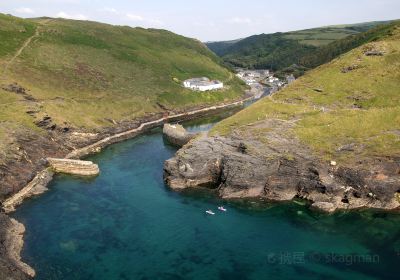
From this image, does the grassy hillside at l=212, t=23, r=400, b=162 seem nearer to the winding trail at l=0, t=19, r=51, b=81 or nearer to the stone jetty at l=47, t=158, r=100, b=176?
the stone jetty at l=47, t=158, r=100, b=176

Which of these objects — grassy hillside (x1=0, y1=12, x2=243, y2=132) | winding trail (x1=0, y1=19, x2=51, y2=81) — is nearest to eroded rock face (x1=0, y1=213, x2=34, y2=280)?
grassy hillside (x1=0, y1=12, x2=243, y2=132)

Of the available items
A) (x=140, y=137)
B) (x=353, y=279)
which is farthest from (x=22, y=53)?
(x=353, y=279)

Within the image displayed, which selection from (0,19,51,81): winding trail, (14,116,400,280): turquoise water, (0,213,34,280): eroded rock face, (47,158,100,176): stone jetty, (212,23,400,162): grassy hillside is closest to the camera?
(0,213,34,280): eroded rock face

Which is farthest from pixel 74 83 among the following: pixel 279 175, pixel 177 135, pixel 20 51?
pixel 279 175

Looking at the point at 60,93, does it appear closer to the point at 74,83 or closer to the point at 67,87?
the point at 67,87

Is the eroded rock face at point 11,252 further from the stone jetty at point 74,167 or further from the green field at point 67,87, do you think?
the stone jetty at point 74,167
